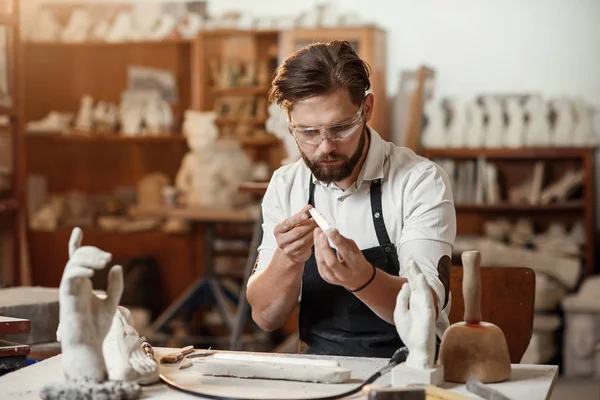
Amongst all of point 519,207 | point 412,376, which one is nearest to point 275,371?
point 412,376

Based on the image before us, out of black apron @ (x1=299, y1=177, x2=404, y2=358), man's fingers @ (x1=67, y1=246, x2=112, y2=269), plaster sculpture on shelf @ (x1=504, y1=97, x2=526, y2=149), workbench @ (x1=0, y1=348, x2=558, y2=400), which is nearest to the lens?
man's fingers @ (x1=67, y1=246, x2=112, y2=269)

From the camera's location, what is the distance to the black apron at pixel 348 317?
112 inches

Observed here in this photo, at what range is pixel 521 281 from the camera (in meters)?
3.03

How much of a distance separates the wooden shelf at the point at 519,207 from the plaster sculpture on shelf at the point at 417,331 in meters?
5.06

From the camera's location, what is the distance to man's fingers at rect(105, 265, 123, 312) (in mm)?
2037

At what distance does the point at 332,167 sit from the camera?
111 inches

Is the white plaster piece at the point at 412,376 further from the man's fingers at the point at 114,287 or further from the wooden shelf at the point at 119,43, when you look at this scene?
the wooden shelf at the point at 119,43

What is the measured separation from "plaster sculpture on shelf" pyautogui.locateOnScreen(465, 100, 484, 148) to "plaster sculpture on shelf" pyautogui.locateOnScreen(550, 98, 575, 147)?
56 centimetres

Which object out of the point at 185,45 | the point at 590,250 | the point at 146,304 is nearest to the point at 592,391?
the point at 590,250

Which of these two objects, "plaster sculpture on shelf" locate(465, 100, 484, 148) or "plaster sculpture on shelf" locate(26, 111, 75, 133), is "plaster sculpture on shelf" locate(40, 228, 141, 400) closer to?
"plaster sculpture on shelf" locate(465, 100, 484, 148)

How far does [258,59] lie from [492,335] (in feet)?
20.2

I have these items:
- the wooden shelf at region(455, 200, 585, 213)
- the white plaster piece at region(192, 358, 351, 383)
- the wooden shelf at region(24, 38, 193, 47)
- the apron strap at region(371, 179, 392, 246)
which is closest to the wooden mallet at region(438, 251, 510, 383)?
the white plaster piece at region(192, 358, 351, 383)

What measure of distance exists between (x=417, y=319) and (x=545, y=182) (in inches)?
213

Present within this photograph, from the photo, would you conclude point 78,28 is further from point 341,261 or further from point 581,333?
point 341,261
